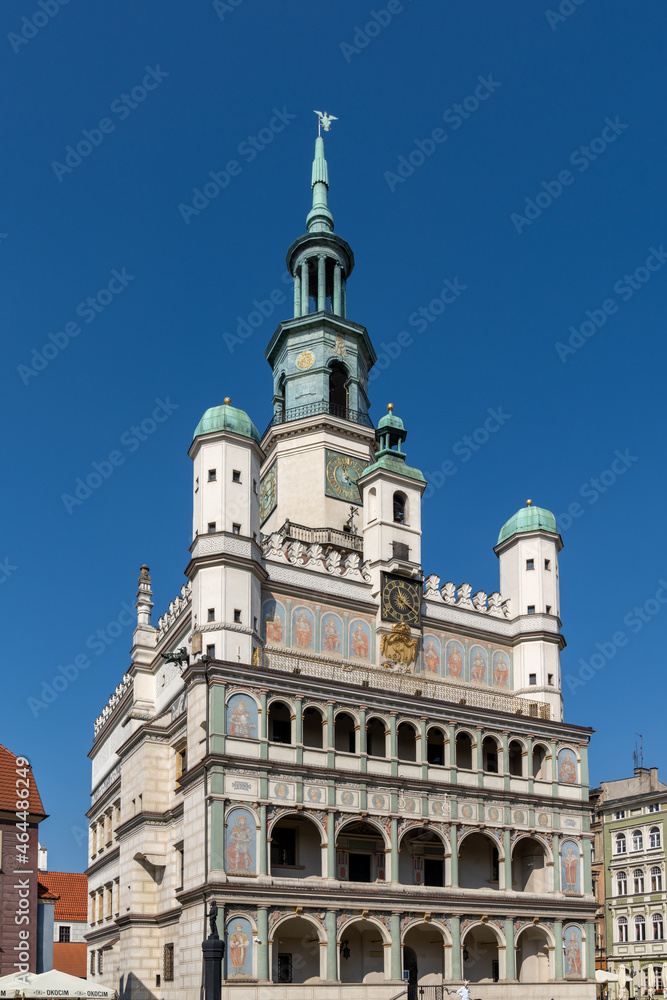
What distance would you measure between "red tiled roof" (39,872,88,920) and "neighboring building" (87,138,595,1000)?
26.7m

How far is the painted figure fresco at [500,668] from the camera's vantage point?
196 feet

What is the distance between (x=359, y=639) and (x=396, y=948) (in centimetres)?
1423

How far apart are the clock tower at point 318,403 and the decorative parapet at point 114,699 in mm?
11728

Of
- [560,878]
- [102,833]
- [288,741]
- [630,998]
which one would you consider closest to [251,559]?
[288,741]

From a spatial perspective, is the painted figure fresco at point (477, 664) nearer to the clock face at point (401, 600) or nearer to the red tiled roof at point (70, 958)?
the clock face at point (401, 600)

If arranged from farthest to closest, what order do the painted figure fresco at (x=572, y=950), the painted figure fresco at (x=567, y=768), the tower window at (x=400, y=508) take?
the tower window at (x=400, y=508)
the painted figure fresco at (x=567, y=768)
the painted figure fresco at (x=572, y=950)

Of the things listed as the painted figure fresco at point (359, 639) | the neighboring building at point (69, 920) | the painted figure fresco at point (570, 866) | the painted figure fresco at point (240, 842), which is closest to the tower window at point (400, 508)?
the painted figure fresco at point (359, 639)

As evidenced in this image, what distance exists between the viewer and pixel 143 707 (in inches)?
2377

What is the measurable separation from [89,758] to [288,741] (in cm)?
3144

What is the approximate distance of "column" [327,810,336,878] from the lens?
4753 cm

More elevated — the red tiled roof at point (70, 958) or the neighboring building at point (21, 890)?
the neighboring building at point (21, 890)

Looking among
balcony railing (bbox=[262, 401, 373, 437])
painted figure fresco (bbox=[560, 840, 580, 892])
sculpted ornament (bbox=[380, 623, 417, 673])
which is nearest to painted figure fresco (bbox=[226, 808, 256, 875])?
sculpted ornament (bbox=[380, 623, 417, 673])

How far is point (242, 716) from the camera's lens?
47500mm

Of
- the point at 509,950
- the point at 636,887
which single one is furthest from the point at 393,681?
the point at 636,887
